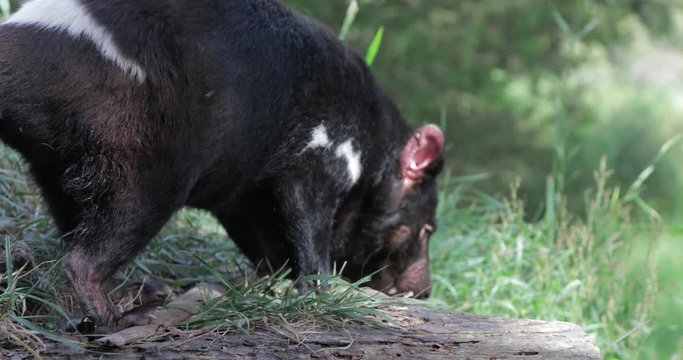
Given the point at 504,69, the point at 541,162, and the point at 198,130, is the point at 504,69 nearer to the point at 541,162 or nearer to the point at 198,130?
the point at 541,162

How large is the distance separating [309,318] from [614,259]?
2.43m

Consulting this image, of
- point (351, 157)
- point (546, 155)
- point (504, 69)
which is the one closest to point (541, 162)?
point (546, 155)

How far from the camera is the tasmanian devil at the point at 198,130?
3.13m

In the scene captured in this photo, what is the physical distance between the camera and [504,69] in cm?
877

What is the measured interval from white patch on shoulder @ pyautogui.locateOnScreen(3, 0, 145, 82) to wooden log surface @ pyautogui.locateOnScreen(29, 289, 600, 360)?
2.63ft

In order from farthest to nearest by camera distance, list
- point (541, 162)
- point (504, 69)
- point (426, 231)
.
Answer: point (541, 162) → point (504, 69) → point (426, 231)

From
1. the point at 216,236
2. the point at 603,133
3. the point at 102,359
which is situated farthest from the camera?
the point at 603,133

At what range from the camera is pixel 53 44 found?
3109 mm

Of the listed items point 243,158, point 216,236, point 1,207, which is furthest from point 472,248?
point 1,207

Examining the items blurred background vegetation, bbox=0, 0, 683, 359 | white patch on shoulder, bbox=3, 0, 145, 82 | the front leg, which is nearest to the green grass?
blurred background vegetation, bbox=0, 0, 683, 359

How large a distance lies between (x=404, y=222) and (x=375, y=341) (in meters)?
1.23

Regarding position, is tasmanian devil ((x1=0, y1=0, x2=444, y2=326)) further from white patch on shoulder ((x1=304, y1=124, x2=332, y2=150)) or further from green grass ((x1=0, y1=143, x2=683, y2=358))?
green grass ((x1=0, y1=143, x2=683, y2=358))

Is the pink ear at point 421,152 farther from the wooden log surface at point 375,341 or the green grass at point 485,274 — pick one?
the wooden log surface at point 375,341

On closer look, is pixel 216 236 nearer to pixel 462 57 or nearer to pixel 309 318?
pixel 309 318
